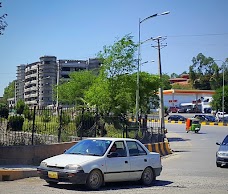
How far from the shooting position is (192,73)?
147625mm

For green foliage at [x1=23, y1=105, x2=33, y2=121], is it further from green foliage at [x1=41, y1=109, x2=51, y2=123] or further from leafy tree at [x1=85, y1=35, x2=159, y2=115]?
leafy tree at [x1=85, y1=35, x2=159, y2=115]

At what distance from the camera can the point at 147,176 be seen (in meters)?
13.6

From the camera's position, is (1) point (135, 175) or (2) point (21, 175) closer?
(1) point (135, 175)

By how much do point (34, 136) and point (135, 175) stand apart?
6.43m

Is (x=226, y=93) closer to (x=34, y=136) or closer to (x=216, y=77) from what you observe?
(x=216, y=77)

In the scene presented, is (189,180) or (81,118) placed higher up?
(81,118)

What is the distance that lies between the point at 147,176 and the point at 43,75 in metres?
116

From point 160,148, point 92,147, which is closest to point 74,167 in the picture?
point 92,147

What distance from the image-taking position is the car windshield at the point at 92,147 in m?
12.5

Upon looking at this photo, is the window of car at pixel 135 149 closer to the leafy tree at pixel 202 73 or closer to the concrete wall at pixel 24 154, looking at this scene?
the concrete wall at pixel 24 154

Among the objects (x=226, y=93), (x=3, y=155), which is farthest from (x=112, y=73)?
(x=226, y=93)

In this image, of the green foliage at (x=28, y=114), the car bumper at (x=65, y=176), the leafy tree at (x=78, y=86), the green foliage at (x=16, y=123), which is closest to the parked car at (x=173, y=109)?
the leafy tree at (x=78, y=86)

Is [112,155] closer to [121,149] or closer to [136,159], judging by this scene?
[121,149]

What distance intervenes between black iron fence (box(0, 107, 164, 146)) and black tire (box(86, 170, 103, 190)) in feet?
20.4
